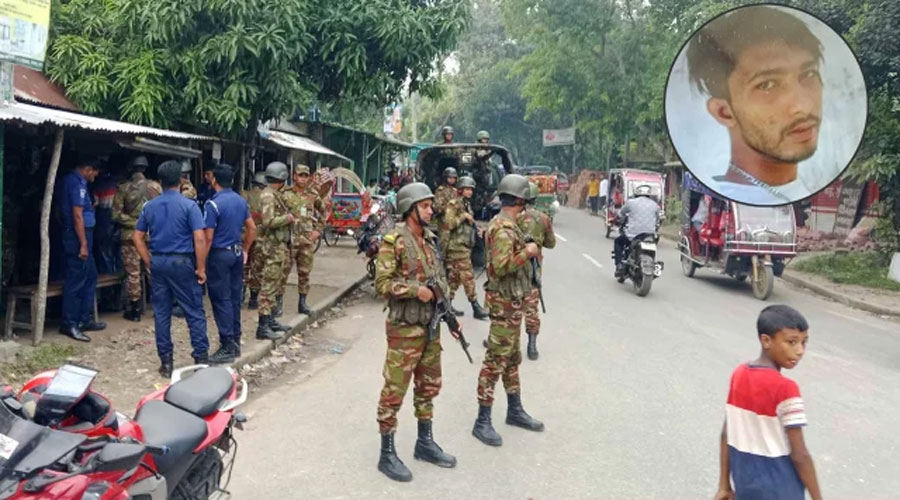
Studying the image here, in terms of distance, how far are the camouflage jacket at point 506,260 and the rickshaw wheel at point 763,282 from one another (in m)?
7.10

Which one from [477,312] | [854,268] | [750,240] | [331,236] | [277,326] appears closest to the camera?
[277,326]

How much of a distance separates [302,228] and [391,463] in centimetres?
448

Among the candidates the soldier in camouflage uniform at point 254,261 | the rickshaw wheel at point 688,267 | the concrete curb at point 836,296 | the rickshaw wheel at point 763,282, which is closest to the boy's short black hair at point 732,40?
the soldier in camouflage uniform at point 254,261

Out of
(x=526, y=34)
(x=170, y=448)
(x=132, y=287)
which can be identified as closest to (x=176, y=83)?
(x=132, y=287)

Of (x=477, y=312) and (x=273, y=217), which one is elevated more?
(x=273, y=217)

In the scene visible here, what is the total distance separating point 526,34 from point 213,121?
23.4m

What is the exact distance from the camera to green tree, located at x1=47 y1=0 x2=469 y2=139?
30.0ft

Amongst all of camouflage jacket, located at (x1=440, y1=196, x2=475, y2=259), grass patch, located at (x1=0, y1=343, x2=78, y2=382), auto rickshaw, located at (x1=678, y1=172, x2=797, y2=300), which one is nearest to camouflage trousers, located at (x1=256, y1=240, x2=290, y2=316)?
grass patch, located at (x1=0, y1=343, x2=78, y2=382)

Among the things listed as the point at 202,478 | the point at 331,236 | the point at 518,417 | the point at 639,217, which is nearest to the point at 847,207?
the point at 639,217

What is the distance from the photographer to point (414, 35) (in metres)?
10.5

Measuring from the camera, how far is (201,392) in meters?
3.62

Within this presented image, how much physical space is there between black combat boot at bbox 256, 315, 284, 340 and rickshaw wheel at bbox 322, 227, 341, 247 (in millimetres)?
9487

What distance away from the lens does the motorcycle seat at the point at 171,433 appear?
3.23 m

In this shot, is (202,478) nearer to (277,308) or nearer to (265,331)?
(265,331)
